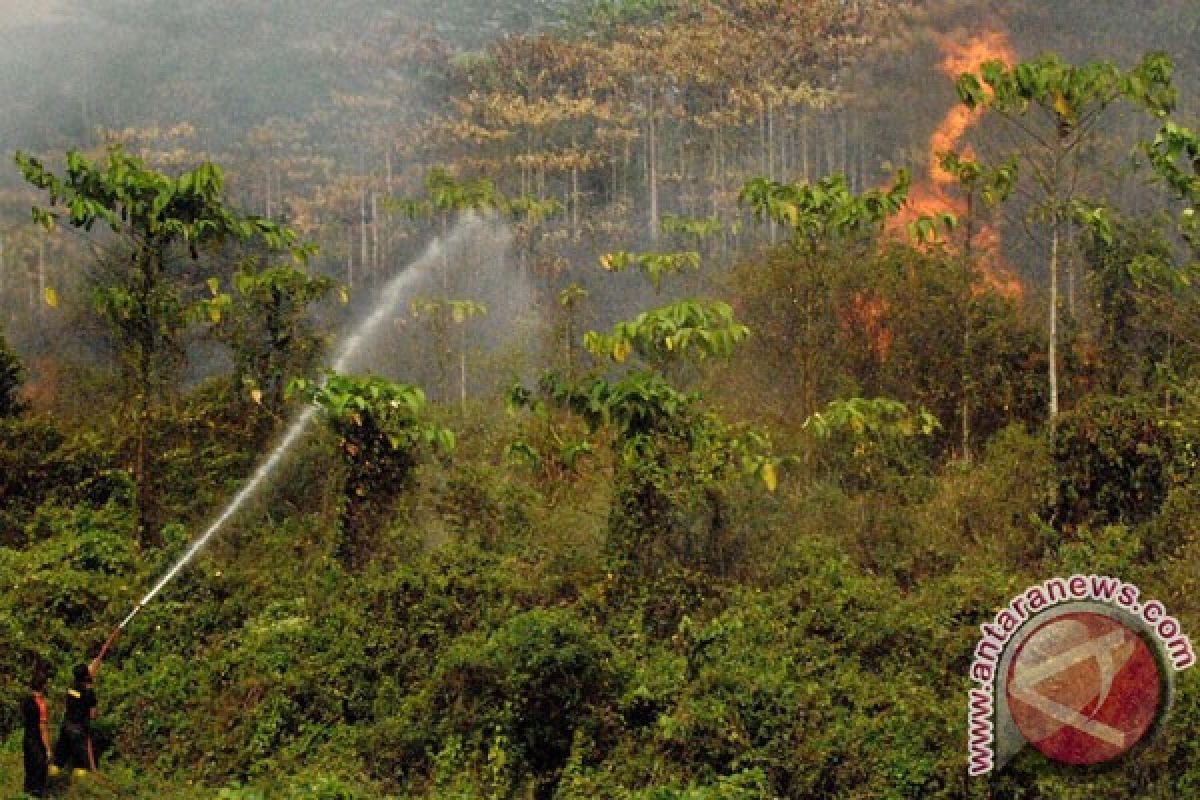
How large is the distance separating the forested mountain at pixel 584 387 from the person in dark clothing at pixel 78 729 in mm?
213

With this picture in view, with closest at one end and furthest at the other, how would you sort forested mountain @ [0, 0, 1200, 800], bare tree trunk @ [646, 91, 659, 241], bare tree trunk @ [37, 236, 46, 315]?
1. forested mountain @ [0, 0, 1200, 800]
2. bare tree trunk @ [37, 236, 46, 315]
3. bare tree trunk @ [646, 91, 659, 241]

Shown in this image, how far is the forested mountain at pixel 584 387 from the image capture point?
24.7 feet

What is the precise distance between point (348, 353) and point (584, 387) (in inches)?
328

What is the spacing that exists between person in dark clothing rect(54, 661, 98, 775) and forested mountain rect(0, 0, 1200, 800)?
0.21 metres

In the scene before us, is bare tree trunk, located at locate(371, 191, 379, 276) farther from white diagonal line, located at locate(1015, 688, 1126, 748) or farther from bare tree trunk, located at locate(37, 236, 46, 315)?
white diagonal line, located at locate(1015, 688, 1126, 748)

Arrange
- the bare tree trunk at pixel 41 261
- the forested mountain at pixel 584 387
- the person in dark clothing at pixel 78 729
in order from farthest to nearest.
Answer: the bare tree trunk at pixel 41 261 → the forested mountain at pixel 584 387 → the person in dark clothing at pixel 78 729

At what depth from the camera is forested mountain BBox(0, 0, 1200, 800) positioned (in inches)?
296

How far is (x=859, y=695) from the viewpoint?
7.15 m

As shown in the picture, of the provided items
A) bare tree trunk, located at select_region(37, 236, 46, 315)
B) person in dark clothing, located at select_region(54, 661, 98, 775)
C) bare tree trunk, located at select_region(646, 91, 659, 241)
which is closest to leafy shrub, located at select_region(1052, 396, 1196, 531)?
person in dark clothing, located at select_region(54, 661, 98, 775)

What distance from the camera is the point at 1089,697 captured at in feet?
20.7

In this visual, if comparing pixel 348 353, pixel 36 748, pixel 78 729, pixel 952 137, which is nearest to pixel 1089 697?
pixel 78 729

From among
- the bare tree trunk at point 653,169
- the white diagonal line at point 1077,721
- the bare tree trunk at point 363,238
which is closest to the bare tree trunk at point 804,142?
the bare tree trunk at point 653,169

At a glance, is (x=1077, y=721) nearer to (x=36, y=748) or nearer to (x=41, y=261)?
(x=36, y=748)

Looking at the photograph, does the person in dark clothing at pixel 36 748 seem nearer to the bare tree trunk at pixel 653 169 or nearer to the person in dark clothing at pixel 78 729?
the person in dark clothing at pixel 78 729
